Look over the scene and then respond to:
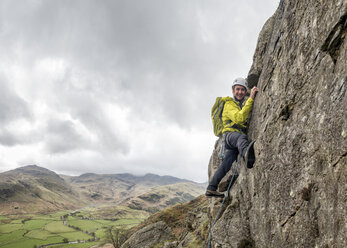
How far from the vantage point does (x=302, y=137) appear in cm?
611

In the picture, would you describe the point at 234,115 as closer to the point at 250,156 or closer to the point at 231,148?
the point at 231,148

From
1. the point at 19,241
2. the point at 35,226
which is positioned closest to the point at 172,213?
the point at 19,241

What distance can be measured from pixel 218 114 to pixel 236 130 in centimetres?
142

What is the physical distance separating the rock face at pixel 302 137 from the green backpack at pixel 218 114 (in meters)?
1.79

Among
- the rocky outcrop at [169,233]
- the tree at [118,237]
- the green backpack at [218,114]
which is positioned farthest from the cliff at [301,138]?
the tree at [118,237]

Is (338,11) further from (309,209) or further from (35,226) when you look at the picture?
(35,226)

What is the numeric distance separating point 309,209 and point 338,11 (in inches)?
214

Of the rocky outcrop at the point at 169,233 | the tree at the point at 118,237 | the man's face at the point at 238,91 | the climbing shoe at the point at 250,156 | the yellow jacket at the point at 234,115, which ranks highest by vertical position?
the man's face at the point at 238,91

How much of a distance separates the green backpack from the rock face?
5.89 ft

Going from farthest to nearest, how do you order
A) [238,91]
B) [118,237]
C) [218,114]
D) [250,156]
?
[118,237], [238,91], [218,114], [250,156]

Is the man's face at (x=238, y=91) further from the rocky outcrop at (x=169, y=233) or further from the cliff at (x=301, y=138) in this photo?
the rocky outcrop at (x=169, y=233)

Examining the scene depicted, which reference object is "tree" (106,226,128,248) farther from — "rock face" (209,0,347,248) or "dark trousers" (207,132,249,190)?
"rock face" (209,0,347,248)

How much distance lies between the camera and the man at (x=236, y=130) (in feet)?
29.5

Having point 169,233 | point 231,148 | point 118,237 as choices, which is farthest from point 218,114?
point 118,237
